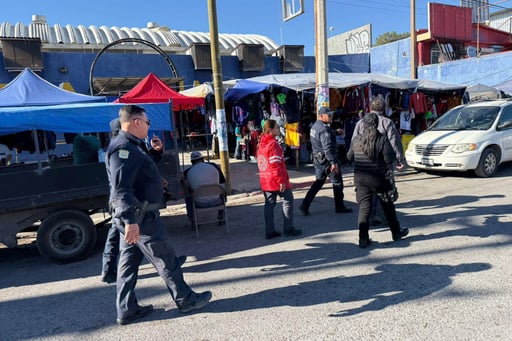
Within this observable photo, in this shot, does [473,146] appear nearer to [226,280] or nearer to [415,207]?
[415,207]

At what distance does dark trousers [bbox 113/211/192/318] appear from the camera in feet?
10.6

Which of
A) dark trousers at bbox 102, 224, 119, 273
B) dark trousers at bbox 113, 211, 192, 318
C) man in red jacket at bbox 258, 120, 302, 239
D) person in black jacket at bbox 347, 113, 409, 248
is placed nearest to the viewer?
dark trousers at bbox 113, 211, 192, 318

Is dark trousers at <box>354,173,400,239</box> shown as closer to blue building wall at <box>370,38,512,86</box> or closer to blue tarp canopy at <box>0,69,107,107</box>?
blue tarp canopy at <box>0,69,107,107</box>

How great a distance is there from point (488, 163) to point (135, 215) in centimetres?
852

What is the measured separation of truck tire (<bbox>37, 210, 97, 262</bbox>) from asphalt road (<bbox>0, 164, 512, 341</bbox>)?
15 centimetres

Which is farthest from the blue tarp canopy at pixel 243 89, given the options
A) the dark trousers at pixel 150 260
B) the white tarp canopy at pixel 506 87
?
the white tarp canopy at pixel 506 87

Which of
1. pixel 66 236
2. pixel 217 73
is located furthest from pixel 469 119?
pixel 66 236

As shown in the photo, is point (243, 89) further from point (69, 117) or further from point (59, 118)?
point (59, 118)

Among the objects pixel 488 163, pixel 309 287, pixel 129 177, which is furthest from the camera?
pixel 488 163

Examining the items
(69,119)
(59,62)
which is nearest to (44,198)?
(69,119)

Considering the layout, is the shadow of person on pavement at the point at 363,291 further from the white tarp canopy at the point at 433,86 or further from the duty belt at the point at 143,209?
the white tarp canopy at the point at 433,86

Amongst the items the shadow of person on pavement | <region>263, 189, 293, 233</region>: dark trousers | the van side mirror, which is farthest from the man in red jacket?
the van side mirror

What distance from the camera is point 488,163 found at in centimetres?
881

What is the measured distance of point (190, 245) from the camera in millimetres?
5441
